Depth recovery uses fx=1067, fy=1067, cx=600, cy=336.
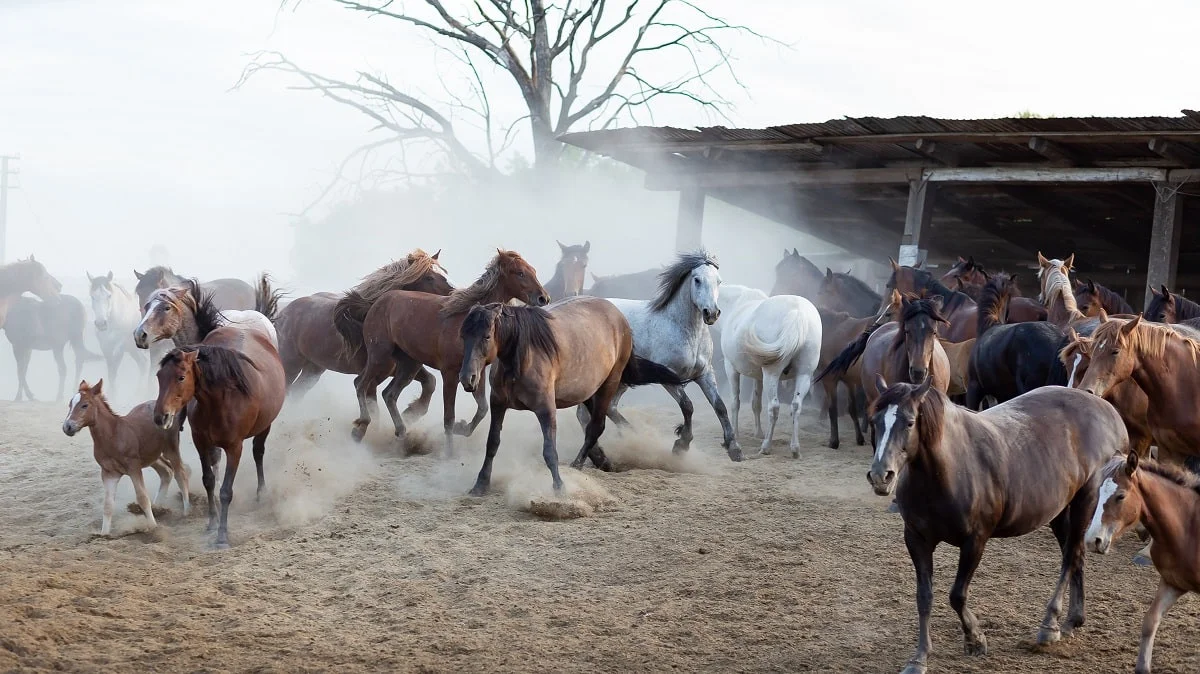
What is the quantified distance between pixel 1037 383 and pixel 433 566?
4.89 m

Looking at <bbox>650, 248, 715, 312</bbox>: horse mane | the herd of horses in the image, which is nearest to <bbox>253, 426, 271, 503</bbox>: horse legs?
the herd of horses

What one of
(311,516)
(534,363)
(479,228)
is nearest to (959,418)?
(534,363)

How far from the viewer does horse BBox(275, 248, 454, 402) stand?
1048 centimetres

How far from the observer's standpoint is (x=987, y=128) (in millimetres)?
11719

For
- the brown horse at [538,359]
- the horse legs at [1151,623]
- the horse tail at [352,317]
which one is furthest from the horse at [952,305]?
the horse legs at [1151,623]

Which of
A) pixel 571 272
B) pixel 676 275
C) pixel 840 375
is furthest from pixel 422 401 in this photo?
pixel 840 375

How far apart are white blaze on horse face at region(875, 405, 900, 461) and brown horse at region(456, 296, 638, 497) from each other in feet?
12.0

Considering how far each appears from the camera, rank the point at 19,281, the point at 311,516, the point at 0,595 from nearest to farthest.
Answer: the point at 0,595 < the point at 311,516 < the point at 19,281

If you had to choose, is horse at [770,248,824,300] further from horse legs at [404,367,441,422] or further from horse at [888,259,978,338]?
horse legs at [404,367,441,422]

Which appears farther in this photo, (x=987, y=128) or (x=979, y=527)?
(x=987, y=128)

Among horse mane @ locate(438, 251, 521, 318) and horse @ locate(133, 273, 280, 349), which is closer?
horse @ locate(133, 273, 280, 349)

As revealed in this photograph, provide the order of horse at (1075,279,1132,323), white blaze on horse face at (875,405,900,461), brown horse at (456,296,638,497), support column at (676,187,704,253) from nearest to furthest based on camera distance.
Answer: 1. white blaze on horse face at (875,405,900,461)
2. brown horse at (456,296,638,497)
3. horse at (1075,279,1132,323)
4. support column at (676,187,704,253)

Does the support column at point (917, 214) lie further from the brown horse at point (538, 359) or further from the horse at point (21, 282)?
the horse at point (21, 282)

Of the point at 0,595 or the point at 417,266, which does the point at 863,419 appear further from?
the point at 0,595
